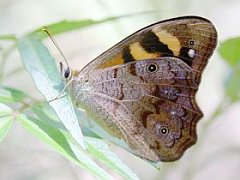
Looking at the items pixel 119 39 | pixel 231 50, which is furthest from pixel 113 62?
pixel 119 39

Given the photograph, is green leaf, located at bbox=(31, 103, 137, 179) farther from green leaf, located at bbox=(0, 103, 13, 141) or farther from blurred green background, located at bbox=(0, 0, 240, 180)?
blurred green background, located at bbox=(0, 0, 240, 180)

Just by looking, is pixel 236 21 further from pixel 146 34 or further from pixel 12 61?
pixel 146 34

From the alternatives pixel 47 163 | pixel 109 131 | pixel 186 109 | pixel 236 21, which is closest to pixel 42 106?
pixel 109 131

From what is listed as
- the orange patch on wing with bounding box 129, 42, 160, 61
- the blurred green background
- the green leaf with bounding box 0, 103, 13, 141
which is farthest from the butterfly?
the blurred green background

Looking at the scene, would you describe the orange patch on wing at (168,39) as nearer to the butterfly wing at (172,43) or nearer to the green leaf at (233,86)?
the butterfly wing at (172,43)

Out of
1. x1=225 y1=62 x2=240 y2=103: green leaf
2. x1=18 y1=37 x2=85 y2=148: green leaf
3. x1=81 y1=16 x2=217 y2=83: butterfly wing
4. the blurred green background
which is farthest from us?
the blurred green background

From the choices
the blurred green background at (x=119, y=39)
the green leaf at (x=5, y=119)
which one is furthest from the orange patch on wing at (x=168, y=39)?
the blurred green background at (x=119, y=39)
